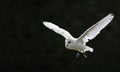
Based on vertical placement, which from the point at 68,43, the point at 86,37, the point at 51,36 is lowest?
the point at 68,43

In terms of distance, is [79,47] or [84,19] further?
[84,19]

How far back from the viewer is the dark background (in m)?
16.1

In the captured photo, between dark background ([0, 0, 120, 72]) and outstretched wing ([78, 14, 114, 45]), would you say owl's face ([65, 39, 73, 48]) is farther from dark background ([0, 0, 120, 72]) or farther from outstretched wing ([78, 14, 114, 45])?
dark background ([0, 0, 120, 72])

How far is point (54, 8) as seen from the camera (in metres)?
16.6

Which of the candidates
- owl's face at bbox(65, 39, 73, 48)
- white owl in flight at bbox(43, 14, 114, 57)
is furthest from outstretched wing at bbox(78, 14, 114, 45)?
owl's face at bbox(65, 39, 73, 48)

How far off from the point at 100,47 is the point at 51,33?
1.11 meters

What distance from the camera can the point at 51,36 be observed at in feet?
53.2

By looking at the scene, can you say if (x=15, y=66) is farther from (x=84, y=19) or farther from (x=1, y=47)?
(x=84, y=19)

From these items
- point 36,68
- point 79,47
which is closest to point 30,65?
point 36,68

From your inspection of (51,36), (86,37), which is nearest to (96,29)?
(86,37)

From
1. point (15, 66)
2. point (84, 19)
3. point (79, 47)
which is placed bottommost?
point (79, 47)

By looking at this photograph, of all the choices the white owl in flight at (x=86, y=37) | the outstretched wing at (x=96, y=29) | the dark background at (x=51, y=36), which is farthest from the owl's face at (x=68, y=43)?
the dark background at (x=51, y=36)

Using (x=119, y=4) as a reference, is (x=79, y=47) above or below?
below

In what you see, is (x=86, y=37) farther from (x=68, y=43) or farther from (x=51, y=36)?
(x=51, y=36)
